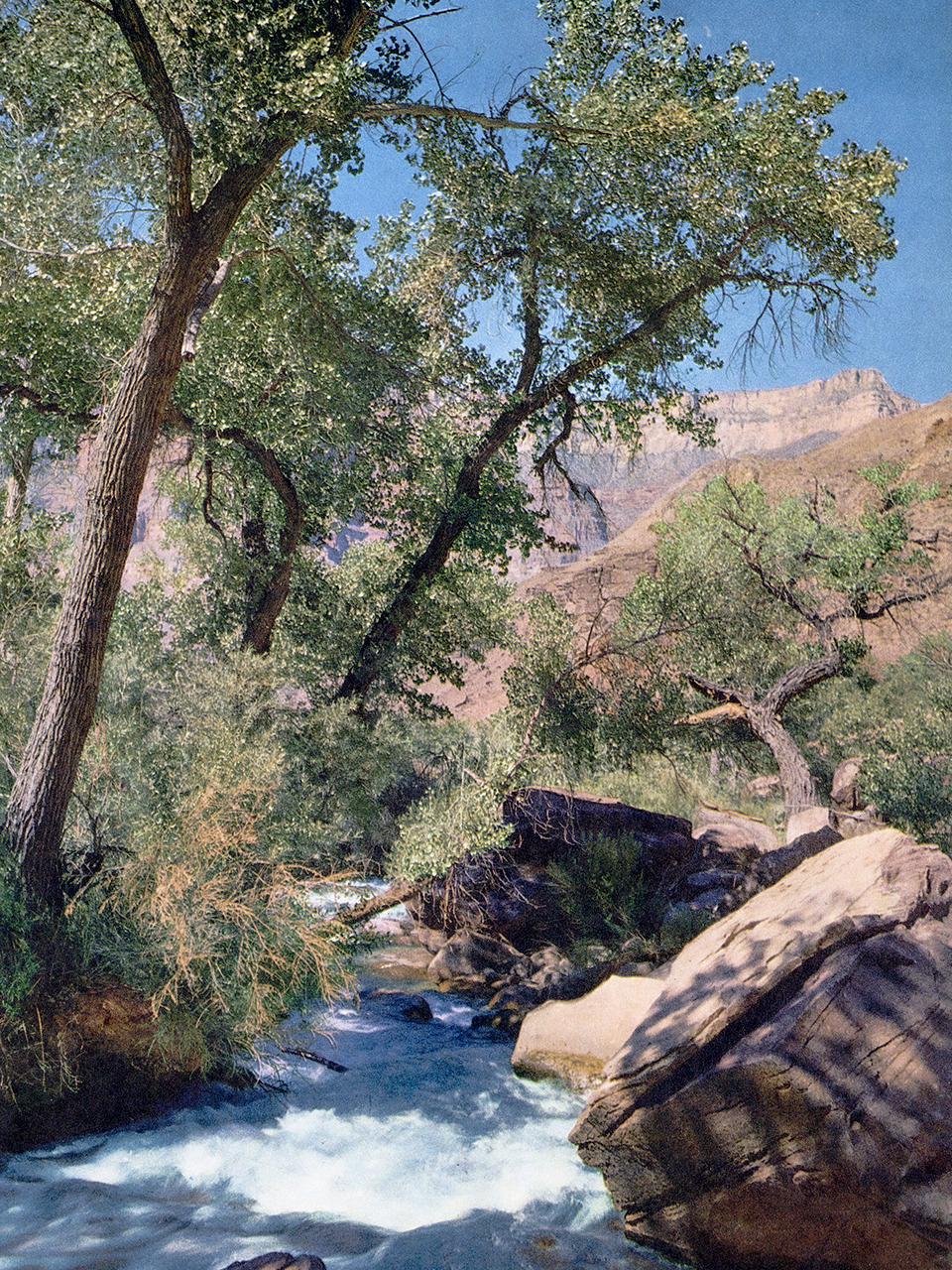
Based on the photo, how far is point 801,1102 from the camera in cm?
512

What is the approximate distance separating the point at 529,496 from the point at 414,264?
3751 mm

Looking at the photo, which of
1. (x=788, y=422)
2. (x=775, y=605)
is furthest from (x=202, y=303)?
(x=788, y=422)

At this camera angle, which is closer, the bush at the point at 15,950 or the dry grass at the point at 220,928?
the bush at the point at 15,950

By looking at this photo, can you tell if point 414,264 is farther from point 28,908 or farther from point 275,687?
point 28,908

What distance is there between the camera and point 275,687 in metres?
10.7

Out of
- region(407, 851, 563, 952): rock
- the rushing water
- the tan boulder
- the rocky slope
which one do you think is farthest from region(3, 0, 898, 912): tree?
the rocky slope

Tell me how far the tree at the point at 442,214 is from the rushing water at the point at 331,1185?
2.14 m

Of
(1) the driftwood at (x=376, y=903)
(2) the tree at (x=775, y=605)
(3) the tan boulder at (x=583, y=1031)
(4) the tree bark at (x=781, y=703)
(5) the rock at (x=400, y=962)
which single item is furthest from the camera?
(2) the tree at (x=775, y=605)

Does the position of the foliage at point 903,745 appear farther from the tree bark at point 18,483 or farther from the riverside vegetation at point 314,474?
the tree bark at point 18,483

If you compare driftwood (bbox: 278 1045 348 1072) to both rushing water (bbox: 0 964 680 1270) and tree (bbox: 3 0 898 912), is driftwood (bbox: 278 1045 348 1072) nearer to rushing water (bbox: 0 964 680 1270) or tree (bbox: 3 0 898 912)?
rushing water (bbox: 0 964 680 1270)

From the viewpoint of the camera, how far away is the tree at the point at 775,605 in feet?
47.3

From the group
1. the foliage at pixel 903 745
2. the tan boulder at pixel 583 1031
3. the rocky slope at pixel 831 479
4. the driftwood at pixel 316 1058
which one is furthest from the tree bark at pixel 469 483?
the rocky slope at pixel 831 479

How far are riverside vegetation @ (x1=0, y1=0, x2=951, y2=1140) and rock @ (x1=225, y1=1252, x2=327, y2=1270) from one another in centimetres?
170

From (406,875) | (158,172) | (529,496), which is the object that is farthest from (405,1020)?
(158,172)
